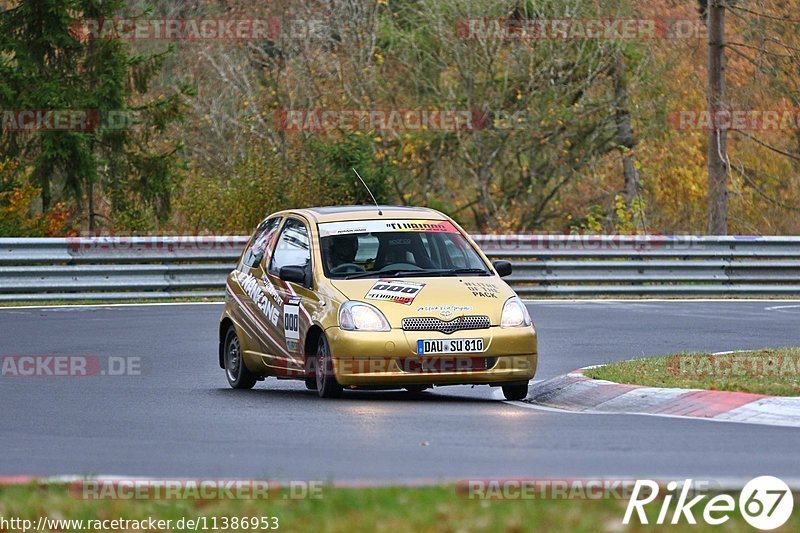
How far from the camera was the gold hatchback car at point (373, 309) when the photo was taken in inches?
504

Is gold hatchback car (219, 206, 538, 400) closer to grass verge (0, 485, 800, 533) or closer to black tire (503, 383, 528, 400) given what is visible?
black tire (503, 383, 528, 400)

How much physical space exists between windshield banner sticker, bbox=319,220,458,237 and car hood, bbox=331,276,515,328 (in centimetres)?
76

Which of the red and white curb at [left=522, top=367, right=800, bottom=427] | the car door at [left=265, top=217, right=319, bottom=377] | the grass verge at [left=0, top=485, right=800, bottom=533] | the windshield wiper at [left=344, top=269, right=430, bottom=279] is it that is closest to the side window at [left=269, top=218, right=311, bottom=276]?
the car door at [left=265, top=217, right=319, bottom=377]

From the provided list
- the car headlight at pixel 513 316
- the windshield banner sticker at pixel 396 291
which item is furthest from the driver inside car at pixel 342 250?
the car headlight at pixel 513 316

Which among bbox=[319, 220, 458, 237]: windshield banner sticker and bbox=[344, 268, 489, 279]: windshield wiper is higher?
bbox=[319, 220, 458, 237]: windshield banner sticker

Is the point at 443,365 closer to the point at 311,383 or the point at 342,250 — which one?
the point at 342,250

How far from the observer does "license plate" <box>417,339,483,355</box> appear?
1276cm

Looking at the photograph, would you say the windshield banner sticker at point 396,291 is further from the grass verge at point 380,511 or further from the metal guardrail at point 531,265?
the metal guardrail at point 531,265

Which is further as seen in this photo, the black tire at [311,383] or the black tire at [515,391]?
the black tire at [311,383]

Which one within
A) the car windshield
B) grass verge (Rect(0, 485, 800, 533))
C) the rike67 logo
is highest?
the car windshield

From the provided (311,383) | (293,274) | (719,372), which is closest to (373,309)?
(293,274)

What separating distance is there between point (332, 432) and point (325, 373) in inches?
96.3

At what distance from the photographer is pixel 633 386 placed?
12.8 m

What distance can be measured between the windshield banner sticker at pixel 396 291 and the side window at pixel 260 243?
1.87 m
